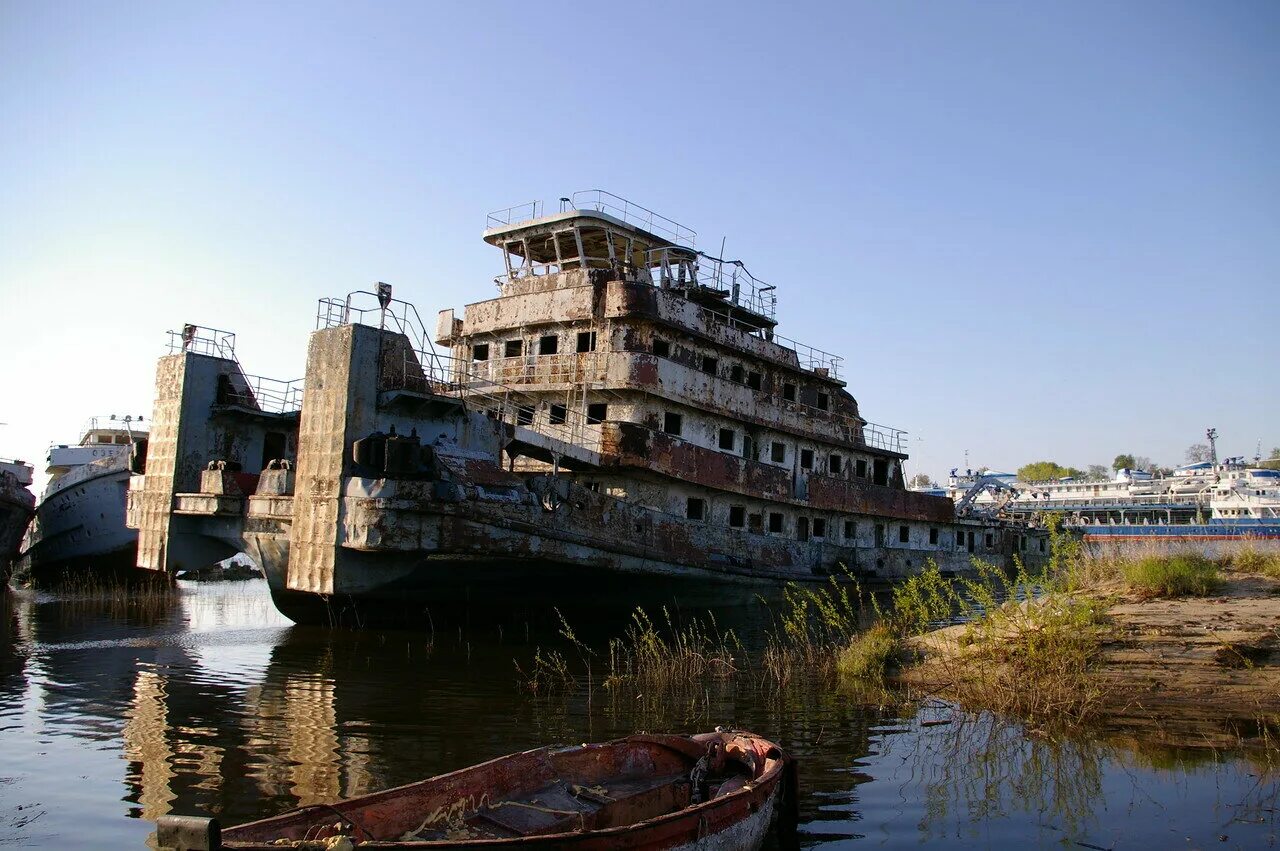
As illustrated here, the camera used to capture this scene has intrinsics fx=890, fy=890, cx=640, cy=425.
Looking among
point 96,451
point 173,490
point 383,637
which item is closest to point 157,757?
point 383,637

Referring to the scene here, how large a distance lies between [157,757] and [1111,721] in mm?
9516

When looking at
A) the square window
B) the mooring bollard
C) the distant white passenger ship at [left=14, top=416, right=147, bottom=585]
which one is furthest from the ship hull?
the mooring bollard

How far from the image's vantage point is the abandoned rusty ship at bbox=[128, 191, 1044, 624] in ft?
48.1

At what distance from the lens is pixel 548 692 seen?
1123cm

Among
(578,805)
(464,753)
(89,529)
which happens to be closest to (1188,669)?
(578,805)

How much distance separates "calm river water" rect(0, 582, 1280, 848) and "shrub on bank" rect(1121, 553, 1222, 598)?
4756 mm

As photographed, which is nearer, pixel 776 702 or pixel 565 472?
pixel 776 702

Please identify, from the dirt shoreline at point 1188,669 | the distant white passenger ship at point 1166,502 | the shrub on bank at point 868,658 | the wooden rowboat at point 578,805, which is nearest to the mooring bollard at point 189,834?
the wooden rowboat at point 578,805

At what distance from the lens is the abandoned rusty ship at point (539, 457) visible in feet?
48.1

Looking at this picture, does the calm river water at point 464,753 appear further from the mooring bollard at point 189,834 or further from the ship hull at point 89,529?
the ship hull at point 89,529

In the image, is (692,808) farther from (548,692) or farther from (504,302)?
(504,302)

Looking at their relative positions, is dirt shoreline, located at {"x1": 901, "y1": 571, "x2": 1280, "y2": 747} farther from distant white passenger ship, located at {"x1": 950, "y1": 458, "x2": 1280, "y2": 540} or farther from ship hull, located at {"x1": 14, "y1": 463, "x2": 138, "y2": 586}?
distant white passenger ship, located at {"x1": 950, "y1": 458, "x2": 1280, "y2": 540}

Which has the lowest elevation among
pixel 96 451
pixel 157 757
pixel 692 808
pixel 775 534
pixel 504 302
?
pixel 157 757

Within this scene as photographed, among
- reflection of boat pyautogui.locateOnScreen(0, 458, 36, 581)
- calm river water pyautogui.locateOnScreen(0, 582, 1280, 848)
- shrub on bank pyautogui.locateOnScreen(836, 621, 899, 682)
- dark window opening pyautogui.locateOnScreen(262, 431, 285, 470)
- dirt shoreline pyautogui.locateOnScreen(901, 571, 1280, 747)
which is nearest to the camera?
calm river water pyautogui.locateOnScreen(0, 582, 1280, 848)
